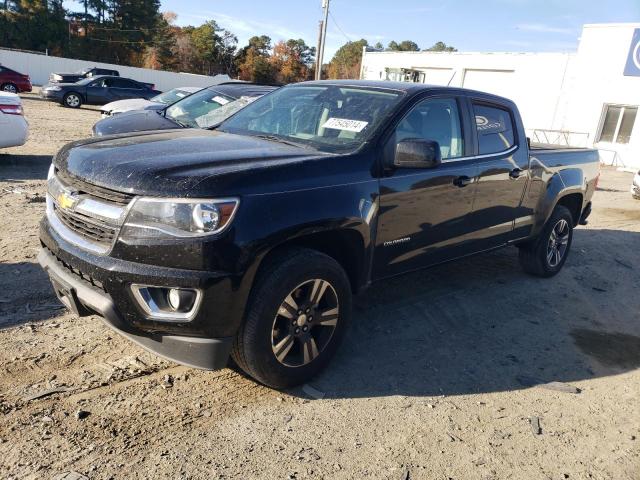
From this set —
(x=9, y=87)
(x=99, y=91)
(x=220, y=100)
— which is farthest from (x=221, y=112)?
(x=9, y=87)

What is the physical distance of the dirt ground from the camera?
2.71 meters

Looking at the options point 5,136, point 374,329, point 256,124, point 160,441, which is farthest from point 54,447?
point 5,136

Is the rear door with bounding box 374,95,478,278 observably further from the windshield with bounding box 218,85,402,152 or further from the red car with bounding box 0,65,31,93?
the red car with bounding box 0,65,31,93

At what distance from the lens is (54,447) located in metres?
2.63

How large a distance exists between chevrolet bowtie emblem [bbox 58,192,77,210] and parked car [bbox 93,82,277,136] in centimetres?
502

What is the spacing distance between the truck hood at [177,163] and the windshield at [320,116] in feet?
1.05

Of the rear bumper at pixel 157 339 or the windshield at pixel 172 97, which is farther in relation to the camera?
the windshield at pixel 172 97

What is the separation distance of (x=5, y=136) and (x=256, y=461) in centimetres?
833

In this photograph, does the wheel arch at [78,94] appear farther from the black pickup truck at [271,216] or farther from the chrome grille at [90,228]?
the chrome grille at [90,228]

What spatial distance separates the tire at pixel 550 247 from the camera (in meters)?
5.81

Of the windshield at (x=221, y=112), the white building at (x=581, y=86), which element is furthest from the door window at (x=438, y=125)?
the white building at (x=581, y=86)

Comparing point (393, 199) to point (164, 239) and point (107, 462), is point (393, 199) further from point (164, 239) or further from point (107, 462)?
point (107, 462)

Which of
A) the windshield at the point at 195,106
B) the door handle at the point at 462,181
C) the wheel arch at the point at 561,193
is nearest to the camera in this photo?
the door handle at the point at 462,181

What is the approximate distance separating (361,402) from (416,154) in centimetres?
162
